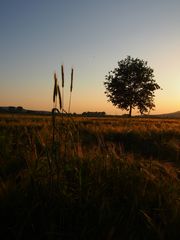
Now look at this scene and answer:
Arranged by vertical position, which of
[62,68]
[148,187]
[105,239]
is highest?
[62,68]

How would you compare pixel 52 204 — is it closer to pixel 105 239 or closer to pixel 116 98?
pixel 105 239

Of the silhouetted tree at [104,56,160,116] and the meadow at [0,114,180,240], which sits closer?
the meadow at [0,114,180,240]

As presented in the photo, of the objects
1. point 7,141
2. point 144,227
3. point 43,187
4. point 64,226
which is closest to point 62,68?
point 43,187

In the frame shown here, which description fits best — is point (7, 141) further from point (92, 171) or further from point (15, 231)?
point (15, 231)

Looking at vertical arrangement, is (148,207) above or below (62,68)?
below

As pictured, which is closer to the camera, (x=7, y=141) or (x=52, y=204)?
(x=52, y=204)

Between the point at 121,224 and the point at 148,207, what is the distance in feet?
1.41

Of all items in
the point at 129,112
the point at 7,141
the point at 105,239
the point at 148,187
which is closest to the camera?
the point at 105,239

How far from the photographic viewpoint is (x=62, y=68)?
3.40m

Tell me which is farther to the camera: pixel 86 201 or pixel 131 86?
pixel 131 86

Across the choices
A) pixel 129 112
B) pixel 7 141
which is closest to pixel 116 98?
pixel 129 112

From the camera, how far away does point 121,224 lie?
10.6 feet

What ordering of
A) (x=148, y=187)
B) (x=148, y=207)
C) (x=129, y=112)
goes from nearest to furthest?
(x=148, y=207) → (x=148, y=187) → (x=129, y=112)

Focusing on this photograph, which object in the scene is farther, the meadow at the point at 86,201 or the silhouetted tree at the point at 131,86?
the silhouetted tree at the point at 131,86
